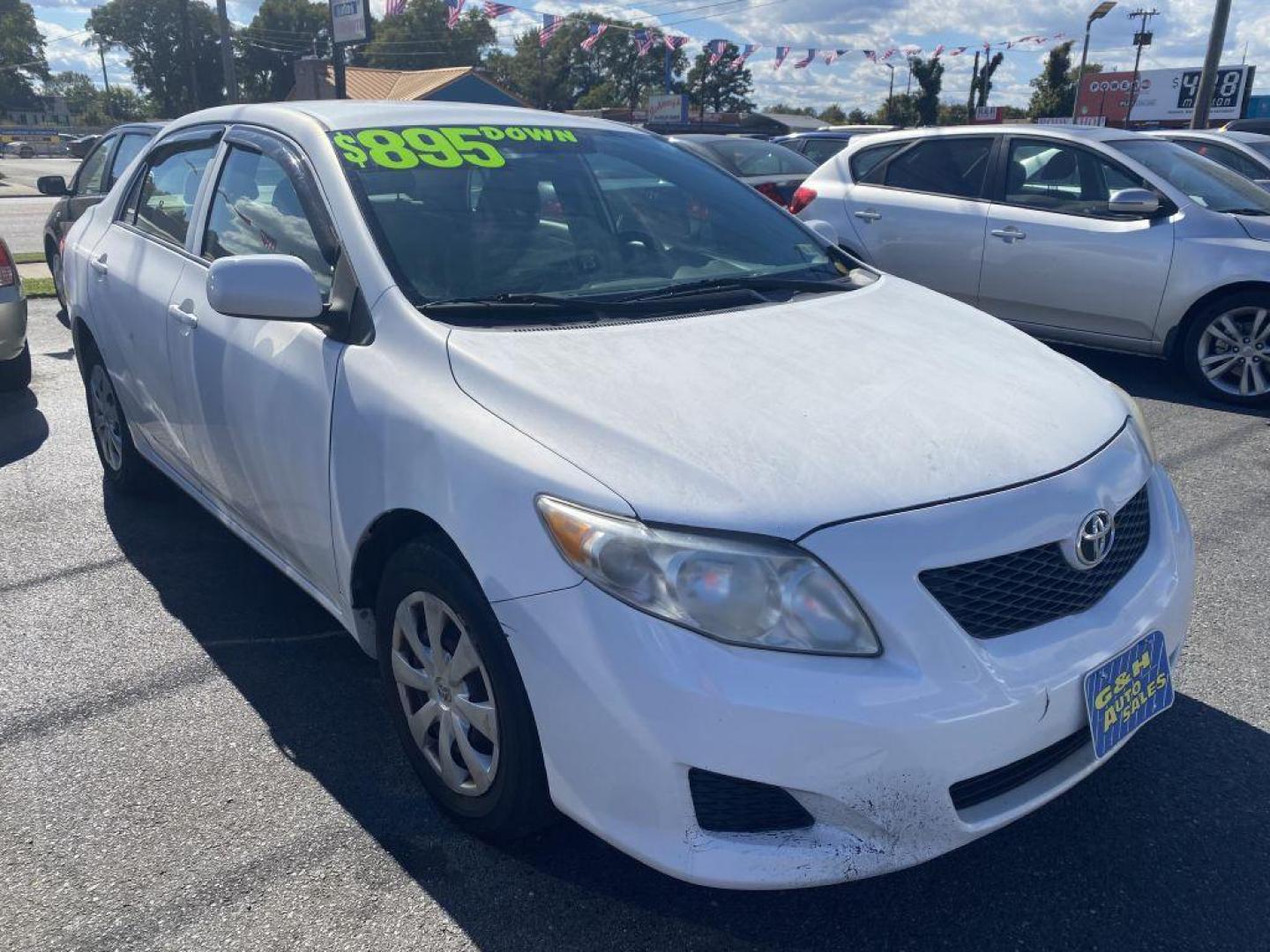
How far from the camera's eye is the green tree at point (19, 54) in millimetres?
94562

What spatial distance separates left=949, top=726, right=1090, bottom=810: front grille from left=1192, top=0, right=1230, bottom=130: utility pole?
1662 cm

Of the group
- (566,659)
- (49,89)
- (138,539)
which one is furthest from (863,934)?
(49,89)

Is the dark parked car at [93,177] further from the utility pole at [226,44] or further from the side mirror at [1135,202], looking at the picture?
the utility pole at [226,44]

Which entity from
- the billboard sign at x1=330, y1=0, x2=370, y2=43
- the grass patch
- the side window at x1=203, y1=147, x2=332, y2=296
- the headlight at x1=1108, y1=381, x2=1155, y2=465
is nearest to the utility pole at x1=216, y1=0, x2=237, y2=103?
the billboard sign at x1=330, y1=0, x2=370, y2=43

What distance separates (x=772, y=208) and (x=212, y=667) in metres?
2.40

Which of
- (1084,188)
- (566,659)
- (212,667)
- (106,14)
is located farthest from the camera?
(106,14)

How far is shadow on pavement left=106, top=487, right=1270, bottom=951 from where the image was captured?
2.19 m

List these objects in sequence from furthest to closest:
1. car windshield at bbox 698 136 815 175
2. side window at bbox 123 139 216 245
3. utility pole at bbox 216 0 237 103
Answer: utility pole at bbox 216 0 237 103, car windshield at bbox 698 136 815 175, side window at bbox 123 139 216 245

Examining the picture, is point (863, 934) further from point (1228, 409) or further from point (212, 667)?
point (1228, 409)

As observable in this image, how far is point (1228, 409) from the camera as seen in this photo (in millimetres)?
6133

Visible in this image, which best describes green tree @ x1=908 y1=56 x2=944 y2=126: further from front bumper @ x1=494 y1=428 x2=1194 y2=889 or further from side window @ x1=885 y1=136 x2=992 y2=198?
front bumper @ x1=494 y1=428 x2=1194 y2=889

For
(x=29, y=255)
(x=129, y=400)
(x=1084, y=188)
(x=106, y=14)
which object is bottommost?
(x=29, y=255)

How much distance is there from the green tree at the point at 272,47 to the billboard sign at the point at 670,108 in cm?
4735

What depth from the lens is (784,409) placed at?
7.37ft
